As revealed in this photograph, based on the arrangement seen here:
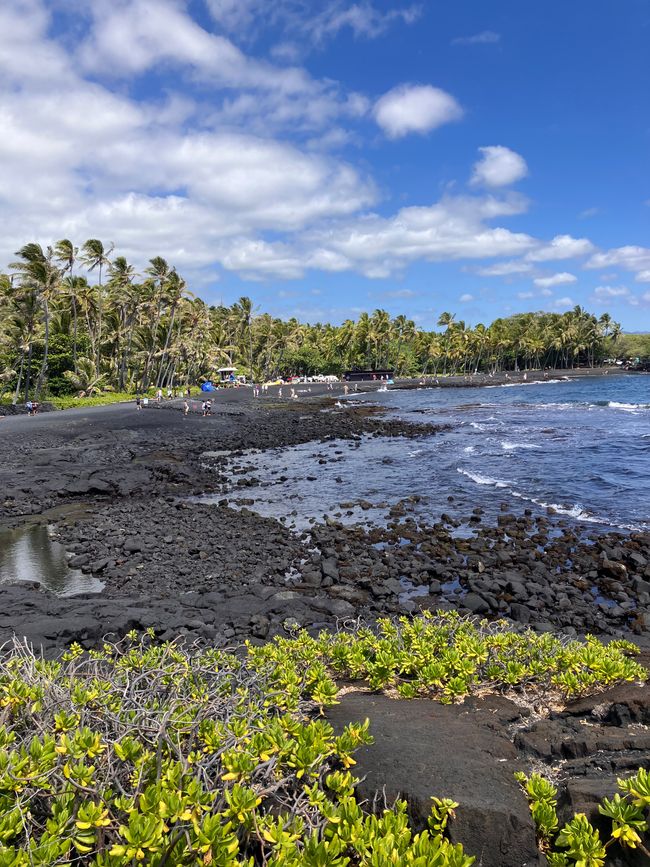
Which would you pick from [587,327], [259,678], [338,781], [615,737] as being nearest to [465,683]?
[615,737]

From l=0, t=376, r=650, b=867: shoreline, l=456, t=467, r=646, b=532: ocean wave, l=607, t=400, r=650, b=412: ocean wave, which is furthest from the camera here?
l=607, t=400, r=650, b=412: ocean wave

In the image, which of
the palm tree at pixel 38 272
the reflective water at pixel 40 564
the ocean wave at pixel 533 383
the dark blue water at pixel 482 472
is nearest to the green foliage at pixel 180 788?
the reflective water at pixel 40 564

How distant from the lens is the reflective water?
13.4m

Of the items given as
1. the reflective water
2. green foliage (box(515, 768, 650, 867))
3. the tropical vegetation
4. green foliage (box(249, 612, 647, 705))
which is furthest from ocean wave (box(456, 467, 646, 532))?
green foliage (box(515, 768, 650, 867))

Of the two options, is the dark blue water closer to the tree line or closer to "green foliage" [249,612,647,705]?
"green foliage" [249,612,647,705]

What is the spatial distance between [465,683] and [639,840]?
8.51ft

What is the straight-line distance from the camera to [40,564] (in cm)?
1479

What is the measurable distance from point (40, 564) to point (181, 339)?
64.4 m

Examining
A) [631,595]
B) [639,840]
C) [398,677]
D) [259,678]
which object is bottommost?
[631,595]

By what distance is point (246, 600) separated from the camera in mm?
11828

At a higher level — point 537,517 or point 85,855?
point 85,855

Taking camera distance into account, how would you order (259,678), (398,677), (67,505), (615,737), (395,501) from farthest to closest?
(395,501)
(67,505)
(398,677)
(259,678)
(615,737)

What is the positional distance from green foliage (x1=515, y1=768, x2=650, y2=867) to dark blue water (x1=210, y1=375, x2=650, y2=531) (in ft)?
51.3

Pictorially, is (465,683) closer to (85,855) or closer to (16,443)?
(85,855)
